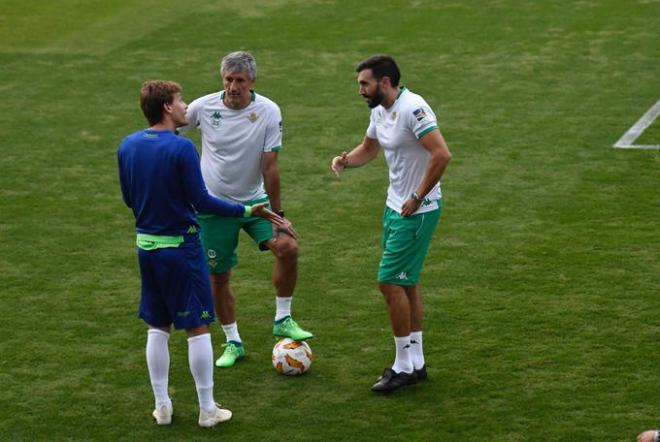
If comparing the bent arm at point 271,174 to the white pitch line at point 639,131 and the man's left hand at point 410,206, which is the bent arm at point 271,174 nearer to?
the man's left hand at point 410,206

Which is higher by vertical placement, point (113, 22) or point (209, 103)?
point (209, 103)

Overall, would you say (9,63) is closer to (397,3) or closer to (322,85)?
(322,85)

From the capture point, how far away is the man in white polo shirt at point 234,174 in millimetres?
9680

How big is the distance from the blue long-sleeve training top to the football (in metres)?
1.44

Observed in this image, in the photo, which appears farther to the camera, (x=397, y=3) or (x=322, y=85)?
(x=397, y=3)

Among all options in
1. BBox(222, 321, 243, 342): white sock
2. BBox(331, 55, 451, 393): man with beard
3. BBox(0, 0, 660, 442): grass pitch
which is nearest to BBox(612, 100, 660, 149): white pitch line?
BBox(0, 0, 660, 442): grass pitch

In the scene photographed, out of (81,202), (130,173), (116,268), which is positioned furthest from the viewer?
(81,202)

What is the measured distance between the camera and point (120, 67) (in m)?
19.9

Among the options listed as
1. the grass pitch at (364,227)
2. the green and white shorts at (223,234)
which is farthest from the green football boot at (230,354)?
the green and white shorts at (223,234)

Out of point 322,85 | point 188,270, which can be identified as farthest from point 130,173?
Result: point 322,85

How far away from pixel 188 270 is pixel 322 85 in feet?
34.4

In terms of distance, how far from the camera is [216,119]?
9.70 metres

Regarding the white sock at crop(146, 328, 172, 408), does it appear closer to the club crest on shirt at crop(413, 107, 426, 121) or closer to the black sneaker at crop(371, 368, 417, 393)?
the black sneaker at crop(371, 368, 417, 393)

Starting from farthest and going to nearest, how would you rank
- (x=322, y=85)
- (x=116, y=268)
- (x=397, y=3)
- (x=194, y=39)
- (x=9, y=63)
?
(x=397, y=3) → (x=194, y=39) → (x=9, y=63) → (x=322, y=85) → (x=116, y=268)
